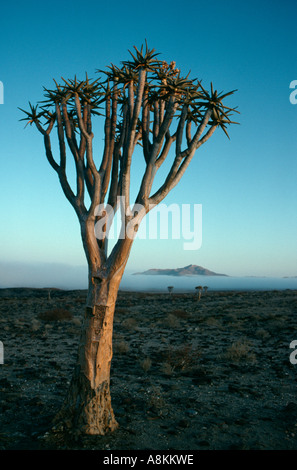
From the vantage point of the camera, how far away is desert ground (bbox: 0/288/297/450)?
5.13 metres

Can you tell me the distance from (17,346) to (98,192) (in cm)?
828

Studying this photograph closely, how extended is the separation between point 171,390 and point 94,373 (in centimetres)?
284

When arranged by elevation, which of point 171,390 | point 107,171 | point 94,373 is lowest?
point 171,390

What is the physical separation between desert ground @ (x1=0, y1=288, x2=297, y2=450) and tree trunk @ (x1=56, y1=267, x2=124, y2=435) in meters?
0.22

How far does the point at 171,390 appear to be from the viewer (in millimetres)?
7387

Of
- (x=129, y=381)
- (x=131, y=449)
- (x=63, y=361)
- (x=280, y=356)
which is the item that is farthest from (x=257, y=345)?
(x=131, y=449)

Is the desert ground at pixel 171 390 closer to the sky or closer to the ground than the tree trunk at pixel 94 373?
closer to the ground

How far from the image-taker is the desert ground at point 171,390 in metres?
5.13

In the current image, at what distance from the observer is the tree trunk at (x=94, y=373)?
16.9 feet

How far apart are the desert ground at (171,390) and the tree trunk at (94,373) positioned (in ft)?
0.72

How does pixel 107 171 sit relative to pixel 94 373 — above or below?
above

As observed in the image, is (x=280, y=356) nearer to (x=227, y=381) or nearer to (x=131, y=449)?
(x=227, y=381)

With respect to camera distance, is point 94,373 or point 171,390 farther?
point 171,390

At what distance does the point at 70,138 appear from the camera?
6.37m
